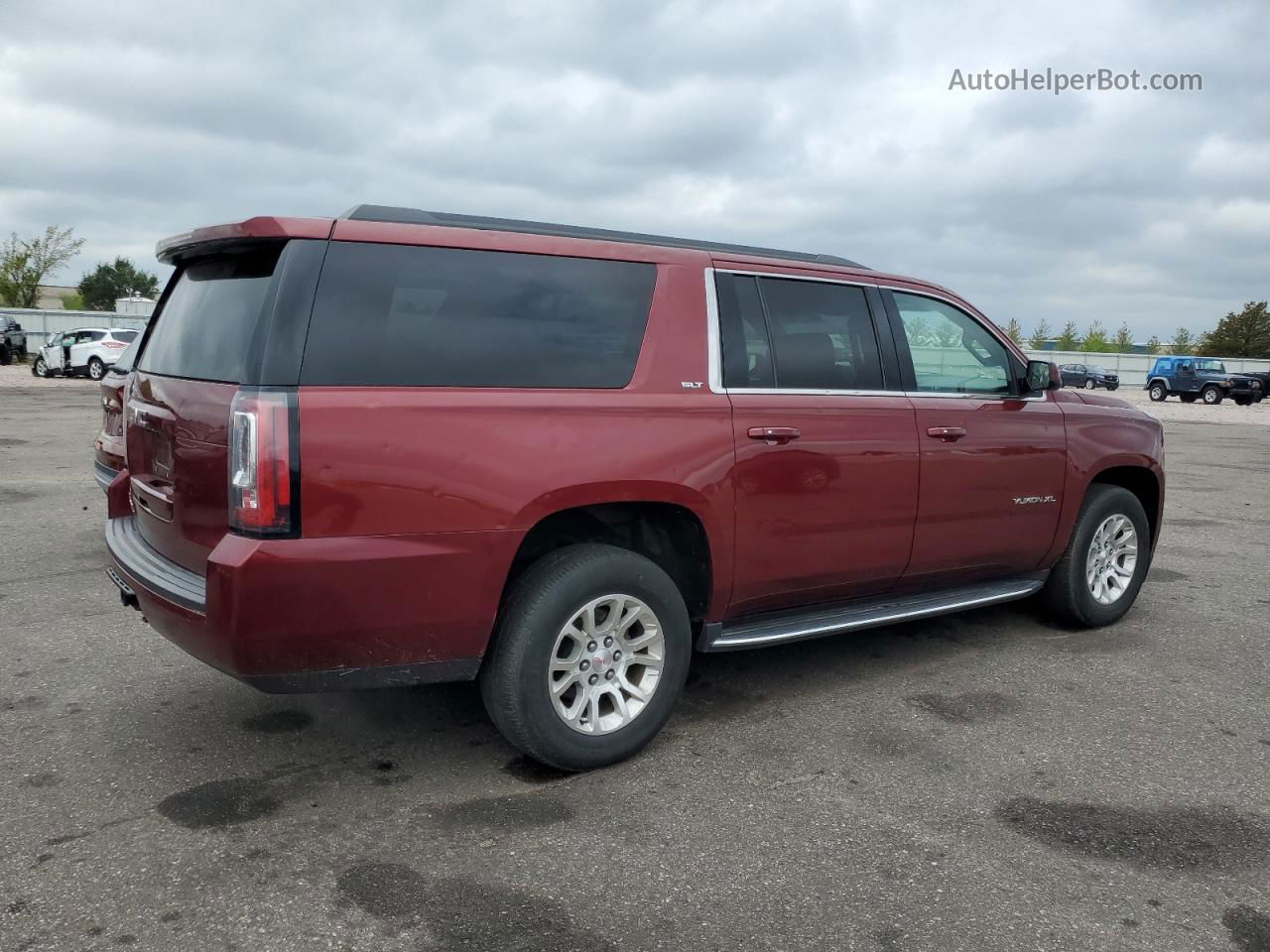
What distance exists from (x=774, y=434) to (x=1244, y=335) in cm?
9068

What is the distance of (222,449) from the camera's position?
10.4 ft

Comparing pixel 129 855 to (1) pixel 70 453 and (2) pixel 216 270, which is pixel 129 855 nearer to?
(2) pixel 216 270

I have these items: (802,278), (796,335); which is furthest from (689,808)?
(802,278)

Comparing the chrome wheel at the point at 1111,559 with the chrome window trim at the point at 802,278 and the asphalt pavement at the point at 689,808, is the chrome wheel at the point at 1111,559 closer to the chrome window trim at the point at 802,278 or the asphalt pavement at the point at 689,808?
the asphalt pavement at the point at 689,808

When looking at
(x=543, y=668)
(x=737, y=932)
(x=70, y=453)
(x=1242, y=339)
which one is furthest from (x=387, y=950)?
(x=1242, y=339)

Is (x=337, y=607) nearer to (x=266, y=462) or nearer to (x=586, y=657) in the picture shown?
(x=266, y=462)

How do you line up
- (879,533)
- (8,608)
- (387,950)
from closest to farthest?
(387,950) < (879,533) < (8,608)

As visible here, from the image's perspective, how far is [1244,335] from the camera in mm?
81375

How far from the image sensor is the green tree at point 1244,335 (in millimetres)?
80125

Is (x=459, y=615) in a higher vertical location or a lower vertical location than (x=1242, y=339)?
lower

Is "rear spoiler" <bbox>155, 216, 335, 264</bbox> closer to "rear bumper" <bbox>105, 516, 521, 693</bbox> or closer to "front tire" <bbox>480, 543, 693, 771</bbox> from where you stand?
"rear bumper" <bbox>105, 516, 521, 693</bbox>

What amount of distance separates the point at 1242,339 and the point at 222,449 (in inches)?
3632

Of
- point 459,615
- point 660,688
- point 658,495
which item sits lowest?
point 660,688

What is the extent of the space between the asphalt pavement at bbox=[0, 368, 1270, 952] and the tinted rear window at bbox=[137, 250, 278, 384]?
1.39 meters
